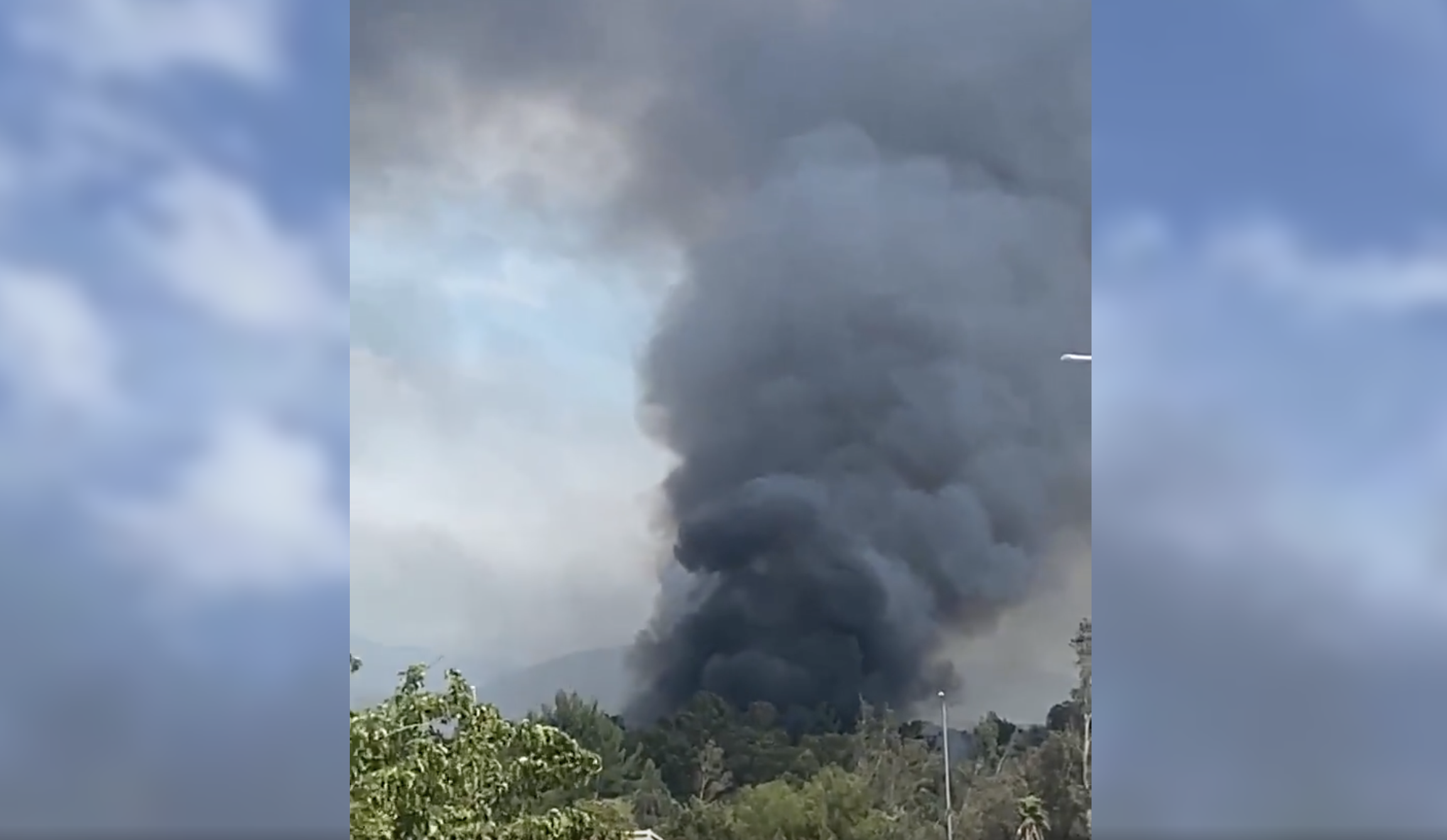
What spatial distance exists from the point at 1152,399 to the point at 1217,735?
55cm

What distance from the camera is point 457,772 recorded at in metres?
3.71

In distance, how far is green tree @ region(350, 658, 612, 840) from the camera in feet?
11.6

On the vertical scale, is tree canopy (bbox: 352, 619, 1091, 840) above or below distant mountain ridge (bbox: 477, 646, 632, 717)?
below

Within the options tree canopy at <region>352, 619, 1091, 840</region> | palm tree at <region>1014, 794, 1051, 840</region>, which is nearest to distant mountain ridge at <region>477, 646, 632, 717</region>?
tree canopy at <region>352, 619, 1091, 840</region>

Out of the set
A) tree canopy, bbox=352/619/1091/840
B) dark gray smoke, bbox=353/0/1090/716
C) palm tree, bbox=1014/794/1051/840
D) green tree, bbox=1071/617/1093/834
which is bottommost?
palm tree, bbox=1014/794/1051/840

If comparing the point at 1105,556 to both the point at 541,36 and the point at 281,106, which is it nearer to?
the point at 281,106

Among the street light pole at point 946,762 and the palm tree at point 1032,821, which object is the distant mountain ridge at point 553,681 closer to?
the street light pole at point 946,762

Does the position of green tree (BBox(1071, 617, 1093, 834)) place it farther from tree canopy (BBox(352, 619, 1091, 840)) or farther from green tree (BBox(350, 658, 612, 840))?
green tree (BBox(350, 658, 612, 840))

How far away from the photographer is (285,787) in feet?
6.91

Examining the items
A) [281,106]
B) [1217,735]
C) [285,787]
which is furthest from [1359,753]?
[281,106]

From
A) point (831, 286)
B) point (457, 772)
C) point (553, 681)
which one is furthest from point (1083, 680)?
point (457, 772)

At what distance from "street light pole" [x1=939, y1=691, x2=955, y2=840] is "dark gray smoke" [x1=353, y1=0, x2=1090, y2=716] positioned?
62 millimetres

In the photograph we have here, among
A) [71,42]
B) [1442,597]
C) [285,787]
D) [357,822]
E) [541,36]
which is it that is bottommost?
[357,822]

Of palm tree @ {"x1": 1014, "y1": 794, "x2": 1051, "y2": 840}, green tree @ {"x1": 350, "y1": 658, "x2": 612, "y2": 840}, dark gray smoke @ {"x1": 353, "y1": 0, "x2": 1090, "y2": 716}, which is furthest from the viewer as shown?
palm tree @ {"x1": 1014, "y1": 794, "x2": 1051, "y2": 840}
